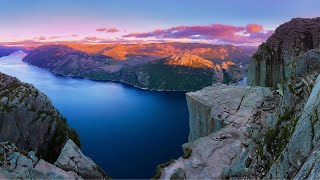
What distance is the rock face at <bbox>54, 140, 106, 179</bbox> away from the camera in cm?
4384

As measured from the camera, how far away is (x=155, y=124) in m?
198

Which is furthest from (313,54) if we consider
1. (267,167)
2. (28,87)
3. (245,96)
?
(28,87)

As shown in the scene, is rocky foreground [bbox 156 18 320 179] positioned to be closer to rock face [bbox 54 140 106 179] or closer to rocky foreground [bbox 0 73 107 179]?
rock face [bbox 54 140 106 179]

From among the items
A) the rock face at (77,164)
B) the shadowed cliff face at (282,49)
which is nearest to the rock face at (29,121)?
the rock face at (77,164)

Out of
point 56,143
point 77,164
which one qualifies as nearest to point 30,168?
point 77,164

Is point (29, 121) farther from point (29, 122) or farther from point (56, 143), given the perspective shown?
point (56, 143)

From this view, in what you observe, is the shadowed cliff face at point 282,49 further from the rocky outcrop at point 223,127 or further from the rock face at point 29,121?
the rock face at point 29,121

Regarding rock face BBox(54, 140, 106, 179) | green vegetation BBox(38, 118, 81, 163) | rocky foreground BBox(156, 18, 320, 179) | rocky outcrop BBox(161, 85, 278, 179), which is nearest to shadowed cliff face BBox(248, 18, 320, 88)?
rocky foreground BBox(156, 18, 320, 179)

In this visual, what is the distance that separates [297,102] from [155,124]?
169216mm

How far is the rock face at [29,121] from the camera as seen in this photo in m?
79.1

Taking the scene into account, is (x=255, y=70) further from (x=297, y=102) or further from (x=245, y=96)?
(x=297, y=102)

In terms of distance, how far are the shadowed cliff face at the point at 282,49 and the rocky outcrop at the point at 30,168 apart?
2138 inches

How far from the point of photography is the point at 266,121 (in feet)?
169

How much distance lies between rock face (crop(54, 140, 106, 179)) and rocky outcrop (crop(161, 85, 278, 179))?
1072cm
